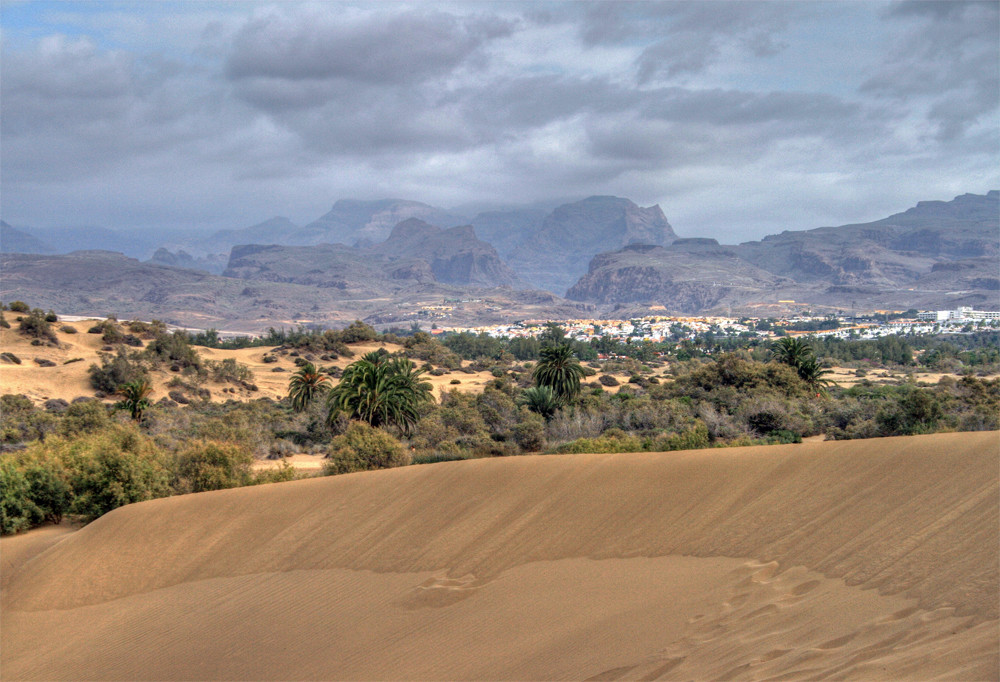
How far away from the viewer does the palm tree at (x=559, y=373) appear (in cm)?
3922

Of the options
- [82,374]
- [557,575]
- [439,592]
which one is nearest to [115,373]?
[82,374]

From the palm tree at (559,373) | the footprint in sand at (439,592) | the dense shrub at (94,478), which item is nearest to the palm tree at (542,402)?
the palm tree at (559,373)

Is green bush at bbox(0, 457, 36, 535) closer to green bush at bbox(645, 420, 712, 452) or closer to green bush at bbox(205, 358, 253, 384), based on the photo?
green bush at bbox(645, 420, 712, 452)

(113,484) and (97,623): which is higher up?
(113,484)

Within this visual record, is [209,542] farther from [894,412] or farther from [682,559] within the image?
[894,412]

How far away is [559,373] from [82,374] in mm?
35141

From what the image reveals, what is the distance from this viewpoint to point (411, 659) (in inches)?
356

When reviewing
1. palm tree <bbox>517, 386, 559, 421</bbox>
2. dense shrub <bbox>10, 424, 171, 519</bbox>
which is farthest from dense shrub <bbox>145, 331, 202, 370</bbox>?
dense shrub <bbox>10, 424, 171, 519</bbox>

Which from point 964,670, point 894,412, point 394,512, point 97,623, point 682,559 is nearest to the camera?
point 964,670

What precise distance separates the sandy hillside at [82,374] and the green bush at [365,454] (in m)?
26.8

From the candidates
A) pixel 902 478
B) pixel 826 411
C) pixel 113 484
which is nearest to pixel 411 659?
pixel 902 478

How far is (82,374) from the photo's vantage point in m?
49.7

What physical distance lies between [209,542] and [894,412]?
68.9ft

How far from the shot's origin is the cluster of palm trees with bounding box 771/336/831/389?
39.0 meters
